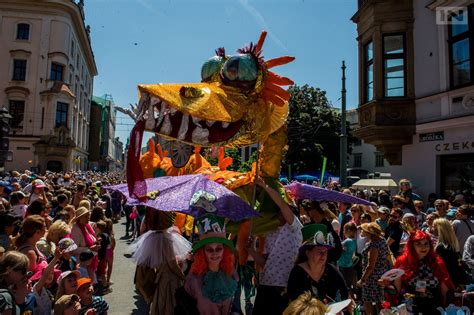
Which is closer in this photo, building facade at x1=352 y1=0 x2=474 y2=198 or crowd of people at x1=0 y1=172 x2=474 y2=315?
crowd of people at x1=0 y1=172 x2=474 y2=315

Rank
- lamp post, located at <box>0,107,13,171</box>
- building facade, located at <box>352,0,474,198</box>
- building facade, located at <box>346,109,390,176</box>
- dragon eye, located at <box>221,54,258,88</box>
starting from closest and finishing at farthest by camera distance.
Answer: dragon eye, located at <box>221,54,258,88</box>, lamp post, located at <box>0,107,13,171</box>, building facade, located at <box>352,0,474,198</box>, building facade, located at <box>346,109,390,176</box>

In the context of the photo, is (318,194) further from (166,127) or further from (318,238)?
(166,127)

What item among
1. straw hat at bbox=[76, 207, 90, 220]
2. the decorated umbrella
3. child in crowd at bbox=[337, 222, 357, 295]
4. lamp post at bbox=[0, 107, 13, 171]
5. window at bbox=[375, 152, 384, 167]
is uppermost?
window at bbox=[375, 152, 384, 167]

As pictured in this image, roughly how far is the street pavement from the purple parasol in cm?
214

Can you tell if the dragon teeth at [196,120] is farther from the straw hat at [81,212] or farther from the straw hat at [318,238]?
the straw hat at [81,212]

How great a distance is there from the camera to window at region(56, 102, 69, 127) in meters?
33.1

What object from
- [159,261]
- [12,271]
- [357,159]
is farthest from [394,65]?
[357,159]

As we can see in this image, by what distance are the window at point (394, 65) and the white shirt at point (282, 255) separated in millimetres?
10010

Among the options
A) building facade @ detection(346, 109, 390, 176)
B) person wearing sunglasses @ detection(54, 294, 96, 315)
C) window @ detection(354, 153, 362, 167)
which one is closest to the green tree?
building facade @ detection(346, 109, 390, 176)

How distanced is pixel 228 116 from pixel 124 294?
453cm

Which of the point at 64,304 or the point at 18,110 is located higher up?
the point at 18,110

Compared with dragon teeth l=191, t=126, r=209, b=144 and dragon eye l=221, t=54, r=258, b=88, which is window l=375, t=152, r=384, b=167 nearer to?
dragon eye l=221, t=54, r=258, b=88

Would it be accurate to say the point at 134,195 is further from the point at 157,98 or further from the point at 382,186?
the point at 382,186

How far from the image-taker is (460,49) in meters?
10.4
